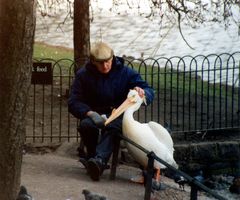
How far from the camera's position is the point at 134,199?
22.7 ft

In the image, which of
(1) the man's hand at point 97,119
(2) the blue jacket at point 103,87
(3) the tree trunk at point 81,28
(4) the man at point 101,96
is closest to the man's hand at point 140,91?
(4) the man at point 101,96

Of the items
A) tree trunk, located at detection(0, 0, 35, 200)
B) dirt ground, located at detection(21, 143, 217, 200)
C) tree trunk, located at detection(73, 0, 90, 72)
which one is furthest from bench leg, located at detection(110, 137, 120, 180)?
tree trunk, located at detection(73, 0, 90, 72)

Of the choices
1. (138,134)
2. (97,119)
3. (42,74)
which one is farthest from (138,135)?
(42,74)

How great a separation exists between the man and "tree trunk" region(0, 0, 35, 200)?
1528 millimetres

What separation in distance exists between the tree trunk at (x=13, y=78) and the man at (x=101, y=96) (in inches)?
60.1

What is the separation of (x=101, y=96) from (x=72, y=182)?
3.16 feet

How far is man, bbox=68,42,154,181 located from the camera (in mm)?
7422

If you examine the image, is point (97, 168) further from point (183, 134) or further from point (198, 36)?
point (198, 36)

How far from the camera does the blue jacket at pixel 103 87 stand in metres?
7.51

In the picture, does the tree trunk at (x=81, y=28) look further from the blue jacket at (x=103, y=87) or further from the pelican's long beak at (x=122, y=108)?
the pelican's long beak at (x=122, y=108)

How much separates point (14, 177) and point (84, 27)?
21.3 feet

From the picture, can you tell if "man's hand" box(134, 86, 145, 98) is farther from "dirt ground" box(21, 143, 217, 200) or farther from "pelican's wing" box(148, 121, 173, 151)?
"dirt ground" box(21, 143, 217, 200)

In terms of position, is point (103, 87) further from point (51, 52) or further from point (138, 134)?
point (51, 52)

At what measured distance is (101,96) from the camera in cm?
756
